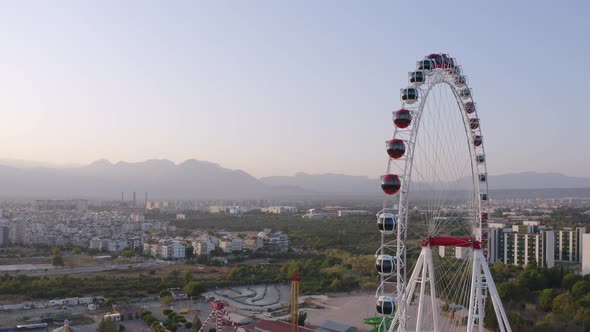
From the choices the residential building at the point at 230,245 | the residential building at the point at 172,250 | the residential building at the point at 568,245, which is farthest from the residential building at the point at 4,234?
the residential building at the point at 568,245

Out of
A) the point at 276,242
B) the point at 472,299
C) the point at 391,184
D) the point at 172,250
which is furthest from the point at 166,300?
the point at 276,242

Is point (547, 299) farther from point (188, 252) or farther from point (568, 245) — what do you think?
point (188, 252)

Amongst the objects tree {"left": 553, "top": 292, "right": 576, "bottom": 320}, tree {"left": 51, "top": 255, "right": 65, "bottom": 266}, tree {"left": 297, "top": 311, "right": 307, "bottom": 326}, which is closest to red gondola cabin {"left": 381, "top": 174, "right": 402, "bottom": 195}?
tree {"left": 297, "top": 311, "right": 307, "bottom": 326}

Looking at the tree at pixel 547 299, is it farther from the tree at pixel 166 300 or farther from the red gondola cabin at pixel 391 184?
the tree at pixel 166 300

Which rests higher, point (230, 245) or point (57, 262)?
point (230, 245)

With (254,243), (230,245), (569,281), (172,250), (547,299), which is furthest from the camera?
(254,243)

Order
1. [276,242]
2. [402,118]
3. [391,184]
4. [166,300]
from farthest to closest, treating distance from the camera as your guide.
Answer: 1. [276,242]
2. [166,300]
3. [402,118]
4. [391,184]

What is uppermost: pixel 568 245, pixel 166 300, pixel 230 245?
pixel 568 245

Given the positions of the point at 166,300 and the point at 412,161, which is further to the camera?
the point at 166,300

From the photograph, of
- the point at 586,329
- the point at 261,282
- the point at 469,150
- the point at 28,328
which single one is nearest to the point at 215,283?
the point at 261,282

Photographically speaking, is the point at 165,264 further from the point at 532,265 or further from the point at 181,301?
the point at 532,265

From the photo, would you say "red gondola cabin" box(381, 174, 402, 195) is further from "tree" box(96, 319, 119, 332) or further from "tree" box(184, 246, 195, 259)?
"tree" box(184, 246, 195, 259)
